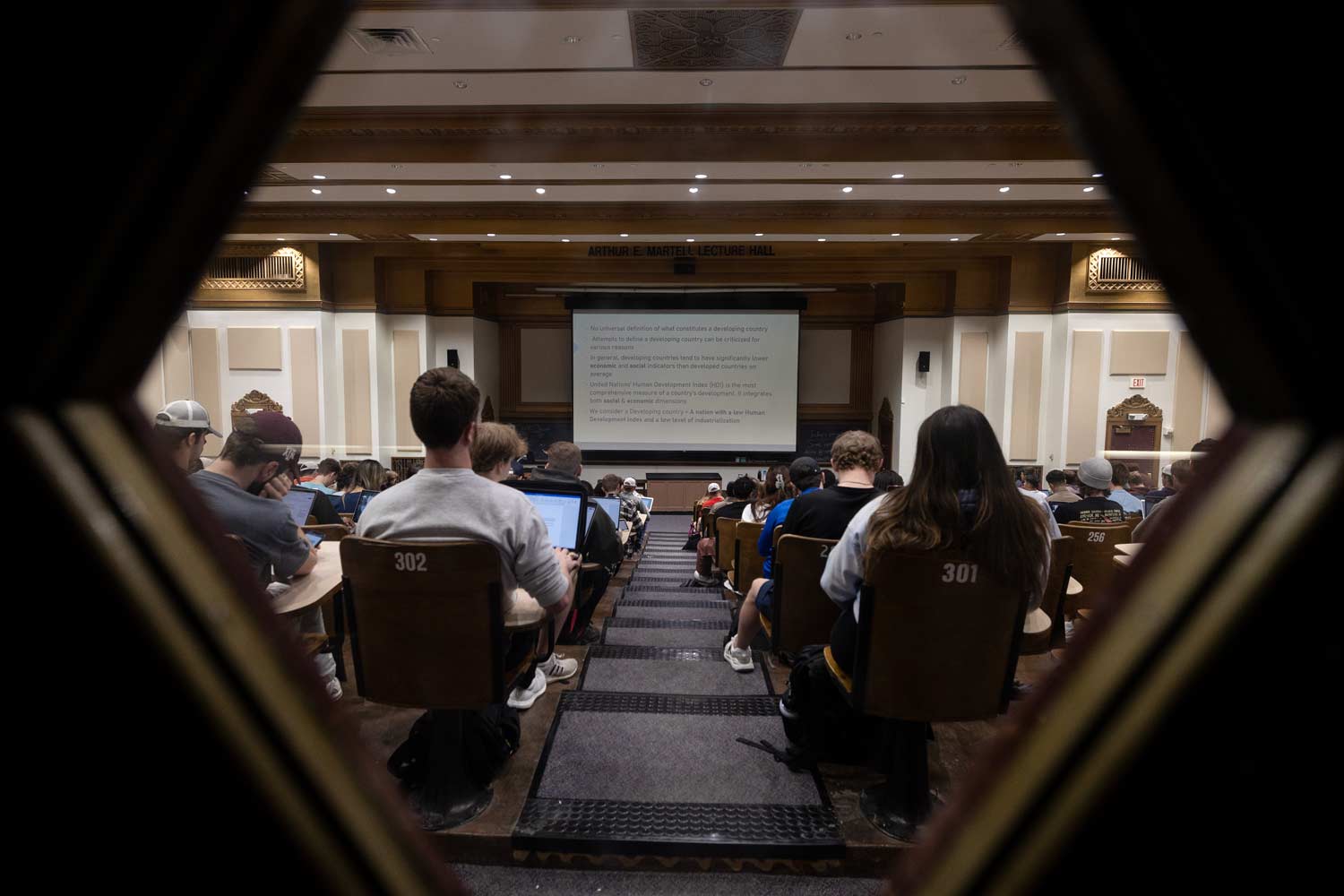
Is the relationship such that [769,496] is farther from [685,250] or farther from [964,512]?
[685,250]

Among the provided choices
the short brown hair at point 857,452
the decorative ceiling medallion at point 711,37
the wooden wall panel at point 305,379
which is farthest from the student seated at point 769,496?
the wooden wall panel at point 305,379

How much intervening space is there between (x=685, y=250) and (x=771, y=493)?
18.2 feet

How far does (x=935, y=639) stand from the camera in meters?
1.48

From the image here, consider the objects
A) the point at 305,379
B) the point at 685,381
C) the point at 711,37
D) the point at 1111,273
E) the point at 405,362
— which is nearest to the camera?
the point at 711,37

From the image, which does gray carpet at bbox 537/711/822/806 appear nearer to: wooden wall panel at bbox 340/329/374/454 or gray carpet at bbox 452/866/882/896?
gray carpet at bbox 452/866/882/896

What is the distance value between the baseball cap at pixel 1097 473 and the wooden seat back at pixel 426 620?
3295 mm

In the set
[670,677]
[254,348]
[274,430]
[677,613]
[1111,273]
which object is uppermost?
[1111,273]

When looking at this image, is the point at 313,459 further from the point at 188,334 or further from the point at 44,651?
the point at 44,651

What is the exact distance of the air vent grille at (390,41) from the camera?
141 inches

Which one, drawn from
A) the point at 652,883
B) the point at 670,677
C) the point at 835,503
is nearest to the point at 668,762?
the point at 652,883

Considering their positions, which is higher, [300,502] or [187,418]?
[187,418]

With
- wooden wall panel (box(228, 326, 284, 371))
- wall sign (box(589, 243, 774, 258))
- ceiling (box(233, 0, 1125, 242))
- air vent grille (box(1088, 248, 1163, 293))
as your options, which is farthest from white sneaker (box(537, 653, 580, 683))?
air vent grille (box(1088, 248, 1163, 293))

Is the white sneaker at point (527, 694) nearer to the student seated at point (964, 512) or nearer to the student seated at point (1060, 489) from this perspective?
the student seated at point (964, 512)

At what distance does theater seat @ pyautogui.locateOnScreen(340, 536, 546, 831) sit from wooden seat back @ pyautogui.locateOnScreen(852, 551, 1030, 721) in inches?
34.0
